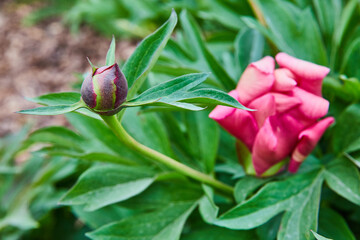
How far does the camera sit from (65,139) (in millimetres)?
738

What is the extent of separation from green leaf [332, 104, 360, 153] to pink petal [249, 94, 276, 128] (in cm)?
17

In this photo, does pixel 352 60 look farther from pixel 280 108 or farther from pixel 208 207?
pixel 208 207

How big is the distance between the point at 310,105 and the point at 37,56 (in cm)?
228

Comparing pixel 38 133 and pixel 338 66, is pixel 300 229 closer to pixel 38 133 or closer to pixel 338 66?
pixel 338 66

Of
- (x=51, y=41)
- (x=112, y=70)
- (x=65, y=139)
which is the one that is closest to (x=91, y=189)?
(x=65, y=139)

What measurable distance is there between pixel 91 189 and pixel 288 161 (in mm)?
285

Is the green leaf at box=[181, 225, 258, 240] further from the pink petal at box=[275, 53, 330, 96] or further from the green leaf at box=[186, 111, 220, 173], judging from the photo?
the pink petal at box=[275, 53, 330, 96]

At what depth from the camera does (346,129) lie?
0.65m

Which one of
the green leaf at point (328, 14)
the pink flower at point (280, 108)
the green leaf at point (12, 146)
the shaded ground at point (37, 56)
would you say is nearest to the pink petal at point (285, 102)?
the pink flower at point (280, 108)

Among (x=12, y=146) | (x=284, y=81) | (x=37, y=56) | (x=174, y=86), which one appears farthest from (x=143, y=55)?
(x=37, y=56)

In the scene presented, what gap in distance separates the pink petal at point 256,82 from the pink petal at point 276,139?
0.04 meters

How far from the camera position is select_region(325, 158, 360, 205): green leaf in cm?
57

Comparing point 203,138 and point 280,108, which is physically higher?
point 280,108

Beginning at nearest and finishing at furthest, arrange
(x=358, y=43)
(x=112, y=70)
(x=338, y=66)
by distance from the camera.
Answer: (x=112, y=70)
(x=358, y=43)
(x=338, y=66)
